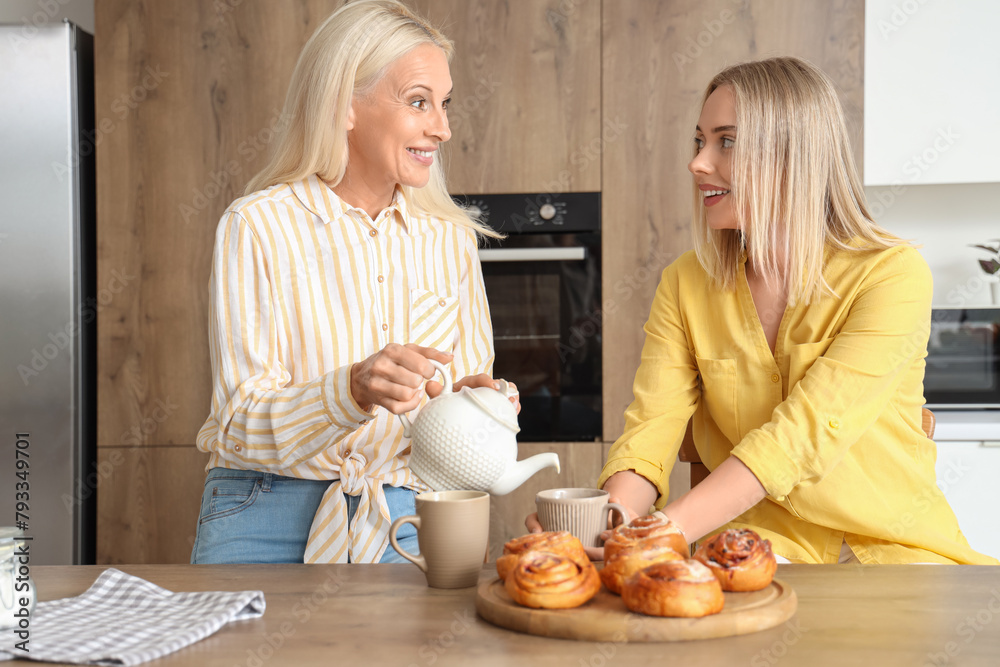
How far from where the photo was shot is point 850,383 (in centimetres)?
123

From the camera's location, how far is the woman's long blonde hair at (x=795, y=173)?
Result: 4.37ft

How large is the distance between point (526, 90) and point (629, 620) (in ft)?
6.09

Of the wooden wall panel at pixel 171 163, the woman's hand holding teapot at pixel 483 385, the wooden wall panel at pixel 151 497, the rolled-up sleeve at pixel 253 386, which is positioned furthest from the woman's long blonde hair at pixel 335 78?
the wooden wall panel at pixel 151 497

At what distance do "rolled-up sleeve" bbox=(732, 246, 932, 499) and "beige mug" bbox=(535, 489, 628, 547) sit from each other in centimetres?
31

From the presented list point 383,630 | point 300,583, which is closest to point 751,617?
point 383,630

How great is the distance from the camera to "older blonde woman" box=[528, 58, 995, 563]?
1220 millimetres

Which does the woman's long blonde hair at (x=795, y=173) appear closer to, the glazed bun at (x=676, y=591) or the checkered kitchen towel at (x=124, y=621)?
the glazed bun at (x=676, y=591)

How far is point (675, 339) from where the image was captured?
1.47 metres

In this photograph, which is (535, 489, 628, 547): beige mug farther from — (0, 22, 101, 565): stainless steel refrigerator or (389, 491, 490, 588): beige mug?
(0, 22, 101, 565): stainless steel refrigerator

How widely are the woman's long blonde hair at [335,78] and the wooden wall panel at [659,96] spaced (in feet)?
3.38

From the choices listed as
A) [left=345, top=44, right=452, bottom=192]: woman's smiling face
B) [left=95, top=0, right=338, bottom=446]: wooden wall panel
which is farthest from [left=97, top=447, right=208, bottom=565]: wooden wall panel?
[left=345, top=44, right=452, bottom=192]: woman's smiling face

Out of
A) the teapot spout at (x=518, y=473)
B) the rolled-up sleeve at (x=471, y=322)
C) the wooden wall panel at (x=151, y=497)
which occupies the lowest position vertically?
the wooden wall panel at (x=151, y=497)

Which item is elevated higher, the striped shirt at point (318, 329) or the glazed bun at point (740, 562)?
the striped shirt at point (318, 329)

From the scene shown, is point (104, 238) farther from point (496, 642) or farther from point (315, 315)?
point (496, 642)
